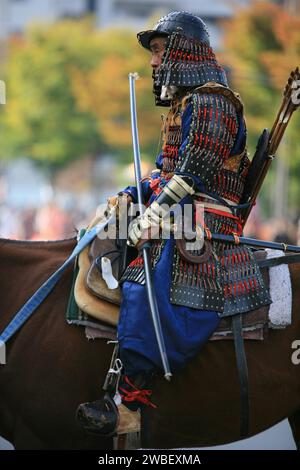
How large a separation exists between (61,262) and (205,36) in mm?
1657

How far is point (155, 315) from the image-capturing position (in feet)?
15.5

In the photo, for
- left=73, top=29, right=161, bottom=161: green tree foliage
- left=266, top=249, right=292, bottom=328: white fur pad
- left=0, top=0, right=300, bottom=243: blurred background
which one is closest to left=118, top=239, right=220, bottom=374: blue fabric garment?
left=266, top=249, right=292, bottom=328: white fur pad

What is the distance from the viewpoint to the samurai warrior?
488 cm

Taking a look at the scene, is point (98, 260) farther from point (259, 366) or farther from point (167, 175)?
point (259, 366)

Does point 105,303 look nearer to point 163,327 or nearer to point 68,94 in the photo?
point 163,327

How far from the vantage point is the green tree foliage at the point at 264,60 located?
73.2 feet

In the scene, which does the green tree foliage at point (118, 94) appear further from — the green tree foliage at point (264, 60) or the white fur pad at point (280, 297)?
the white fur pad at point (280, 297)

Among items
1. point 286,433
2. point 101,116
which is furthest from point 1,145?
point 286,433

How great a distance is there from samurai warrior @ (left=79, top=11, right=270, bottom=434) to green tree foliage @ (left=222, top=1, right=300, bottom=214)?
50.8 ft

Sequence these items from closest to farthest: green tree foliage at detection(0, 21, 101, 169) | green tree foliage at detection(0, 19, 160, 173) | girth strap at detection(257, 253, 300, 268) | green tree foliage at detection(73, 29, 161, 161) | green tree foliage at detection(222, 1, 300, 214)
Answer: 1. girth strap at detection(257, 253, 300, 268)
2. green tree foliage at detection(222, 1, 300, 214)
3. green tree foliage at detection(73, 29, 161, 161)
4. green tree foliage at detection(0, 19, 160, 173)
5. green tree foliage at detection(0, 21, 101, 169)

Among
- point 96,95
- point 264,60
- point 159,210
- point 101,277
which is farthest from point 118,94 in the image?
point 159,210

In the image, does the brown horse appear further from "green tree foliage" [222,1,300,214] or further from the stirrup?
"green tree foliage" [222,1,300,214]

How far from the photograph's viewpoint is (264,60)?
76.6 feet

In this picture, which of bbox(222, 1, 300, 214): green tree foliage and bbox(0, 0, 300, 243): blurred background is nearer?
bbox(222, 1, 300, 214): green tree foliage
